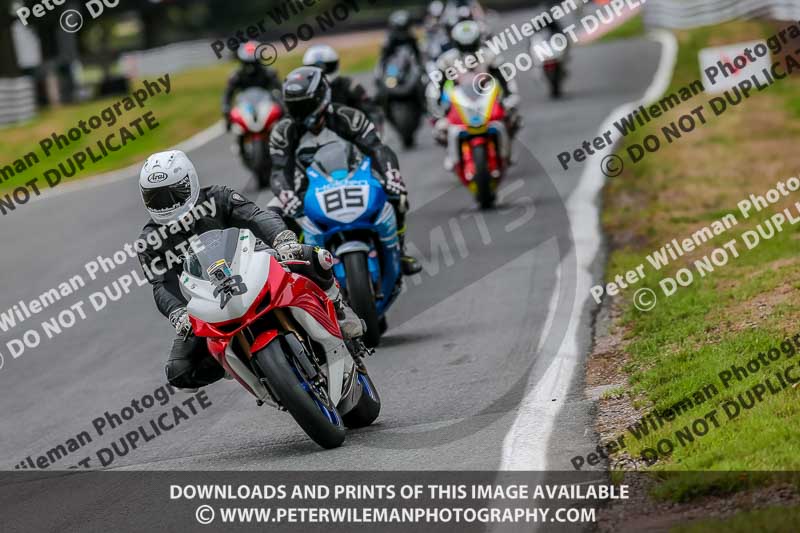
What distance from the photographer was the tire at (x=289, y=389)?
6613mm

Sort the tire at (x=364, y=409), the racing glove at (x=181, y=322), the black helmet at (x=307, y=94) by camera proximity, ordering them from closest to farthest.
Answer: the racing glove at (x=181, y=322)
the tire at (x=364, y=409)
the black helmet at (x=307, y=94)

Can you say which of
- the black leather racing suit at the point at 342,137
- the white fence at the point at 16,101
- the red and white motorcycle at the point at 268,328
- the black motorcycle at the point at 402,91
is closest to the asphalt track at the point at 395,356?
the red and white motorcycle at the point at 268,328

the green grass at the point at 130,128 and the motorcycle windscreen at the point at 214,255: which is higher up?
the green grass at the point at 130,128

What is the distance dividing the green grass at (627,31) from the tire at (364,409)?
2940cm

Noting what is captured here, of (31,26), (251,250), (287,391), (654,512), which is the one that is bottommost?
(654,512)

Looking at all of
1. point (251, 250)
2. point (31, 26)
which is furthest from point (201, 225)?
point (31, 26)

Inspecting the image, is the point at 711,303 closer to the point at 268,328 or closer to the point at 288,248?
the point at 288,248

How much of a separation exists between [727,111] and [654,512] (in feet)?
52.0

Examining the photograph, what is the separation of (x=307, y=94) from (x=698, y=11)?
29.1 meters

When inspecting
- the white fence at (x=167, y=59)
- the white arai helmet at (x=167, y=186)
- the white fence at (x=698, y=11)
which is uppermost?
the white fence at (x=167, y=59)

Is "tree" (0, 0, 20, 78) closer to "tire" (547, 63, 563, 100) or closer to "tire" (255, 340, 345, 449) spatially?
"tire" (547, 63, 563, 100)

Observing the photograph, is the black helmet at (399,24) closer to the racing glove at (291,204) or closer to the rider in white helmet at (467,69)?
the rider in white helmet at (467,69)

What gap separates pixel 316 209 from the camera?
9.46 metres

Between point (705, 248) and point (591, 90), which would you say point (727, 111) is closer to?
point (591, 90)
